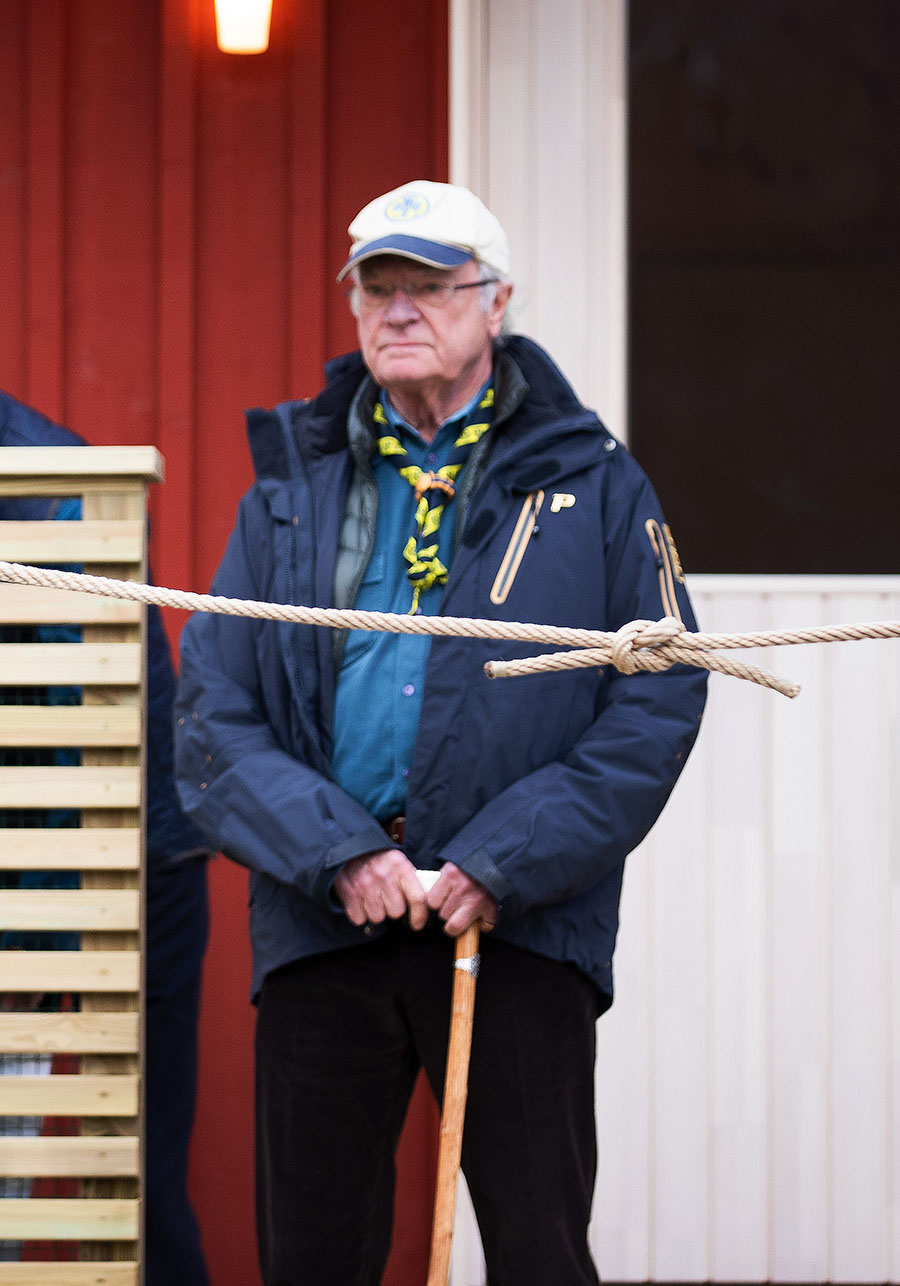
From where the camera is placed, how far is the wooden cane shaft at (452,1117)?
83.2 inches

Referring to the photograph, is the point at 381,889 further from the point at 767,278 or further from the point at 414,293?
the point at 767,278

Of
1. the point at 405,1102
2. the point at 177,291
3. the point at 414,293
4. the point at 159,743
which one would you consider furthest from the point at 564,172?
the point at 405,1102

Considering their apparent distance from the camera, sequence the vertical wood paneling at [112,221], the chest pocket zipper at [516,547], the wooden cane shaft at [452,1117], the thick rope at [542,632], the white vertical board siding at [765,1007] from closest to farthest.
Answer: the thick rope at [542,632]
the wooden cane shaft at [452,1117]
the chest pocket zipper at [516,547]
the white vertical board siding at [765,1007]
the vertical wood paneling at [112,221]

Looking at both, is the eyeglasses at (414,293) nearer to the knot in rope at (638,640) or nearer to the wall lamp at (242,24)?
the knot in rope at (638,640)

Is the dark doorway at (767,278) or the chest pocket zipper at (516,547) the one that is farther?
the dark doorway at (767,278)

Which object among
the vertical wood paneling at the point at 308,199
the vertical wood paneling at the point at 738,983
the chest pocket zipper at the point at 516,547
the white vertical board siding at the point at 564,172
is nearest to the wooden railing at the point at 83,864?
the chest pocket zipper at the point at 516,547

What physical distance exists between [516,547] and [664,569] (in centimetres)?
23

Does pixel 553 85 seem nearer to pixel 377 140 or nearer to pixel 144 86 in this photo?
pixel 377 140

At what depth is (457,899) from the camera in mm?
2131

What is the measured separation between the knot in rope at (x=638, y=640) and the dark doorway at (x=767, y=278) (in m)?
1.34

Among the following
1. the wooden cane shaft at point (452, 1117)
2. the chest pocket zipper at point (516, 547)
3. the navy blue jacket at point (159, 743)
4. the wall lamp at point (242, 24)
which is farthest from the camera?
the wall lamp at point (242, 24)

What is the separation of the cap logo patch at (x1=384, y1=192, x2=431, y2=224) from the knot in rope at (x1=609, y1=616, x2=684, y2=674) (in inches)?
29.9

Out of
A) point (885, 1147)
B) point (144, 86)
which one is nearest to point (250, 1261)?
point (885, 1147)

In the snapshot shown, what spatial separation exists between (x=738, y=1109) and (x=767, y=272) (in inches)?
71.8
